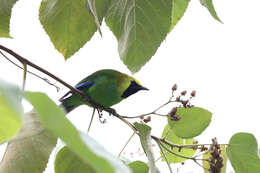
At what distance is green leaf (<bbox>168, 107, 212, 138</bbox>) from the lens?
56 centimetres

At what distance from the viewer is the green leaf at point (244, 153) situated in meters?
0.53

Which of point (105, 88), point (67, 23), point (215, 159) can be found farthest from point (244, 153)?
point (105, 88)

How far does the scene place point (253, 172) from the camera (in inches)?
21.2

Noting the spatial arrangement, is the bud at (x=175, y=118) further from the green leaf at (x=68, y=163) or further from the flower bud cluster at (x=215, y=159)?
the green leaf at (x=68, y=163)

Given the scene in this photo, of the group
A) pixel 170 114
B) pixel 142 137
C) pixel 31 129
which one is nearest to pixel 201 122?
pixel 170 114

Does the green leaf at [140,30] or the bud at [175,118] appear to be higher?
the green leaf at [140,30]

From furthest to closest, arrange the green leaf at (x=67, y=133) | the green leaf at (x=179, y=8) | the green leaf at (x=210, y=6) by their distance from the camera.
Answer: the green leaf at (x=179, y=8) → the green leaf at (x=210, y=6) → the green leaf at (x=67, y=133)

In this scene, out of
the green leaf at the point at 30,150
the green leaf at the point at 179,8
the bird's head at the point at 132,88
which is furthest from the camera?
the bird's head at the point at 132,88

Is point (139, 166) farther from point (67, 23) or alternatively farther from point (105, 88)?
point (105, 88)

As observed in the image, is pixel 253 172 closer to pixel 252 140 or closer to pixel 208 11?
pixel 252 140

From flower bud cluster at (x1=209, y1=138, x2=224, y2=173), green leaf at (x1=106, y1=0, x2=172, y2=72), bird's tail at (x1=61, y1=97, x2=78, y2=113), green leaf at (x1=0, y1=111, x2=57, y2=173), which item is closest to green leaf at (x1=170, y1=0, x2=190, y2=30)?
green leaf at (x1=106, y1=0, x2=172, y2=72)

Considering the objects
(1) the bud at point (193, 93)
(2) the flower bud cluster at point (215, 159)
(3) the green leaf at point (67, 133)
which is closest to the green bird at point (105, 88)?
(1) the bud at point (193, 93)

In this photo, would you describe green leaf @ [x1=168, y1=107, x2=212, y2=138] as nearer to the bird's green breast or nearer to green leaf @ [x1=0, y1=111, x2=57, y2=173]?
green leaf @ [x1=0, y1=111, x2=57, y2=173]

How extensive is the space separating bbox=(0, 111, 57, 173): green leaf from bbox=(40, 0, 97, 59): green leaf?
0.50 ft
